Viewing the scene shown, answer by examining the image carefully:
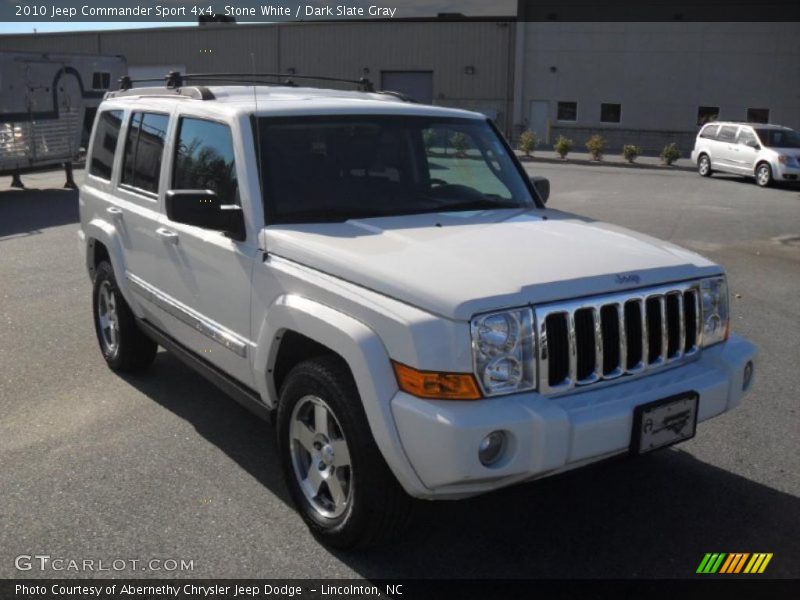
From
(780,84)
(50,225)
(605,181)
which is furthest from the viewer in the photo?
(780,84)

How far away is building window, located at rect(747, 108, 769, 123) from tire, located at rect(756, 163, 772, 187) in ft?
54.9

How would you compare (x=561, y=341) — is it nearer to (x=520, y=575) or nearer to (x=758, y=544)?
(x=520, y=575)

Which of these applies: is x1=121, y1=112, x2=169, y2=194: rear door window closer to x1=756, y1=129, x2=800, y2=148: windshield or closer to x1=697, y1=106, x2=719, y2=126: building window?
x1=756, y1=129, x2=800, y2=148: windshield

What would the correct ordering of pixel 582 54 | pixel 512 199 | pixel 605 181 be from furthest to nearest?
pixel 582 54
pixel 605 181
pixel 512 199

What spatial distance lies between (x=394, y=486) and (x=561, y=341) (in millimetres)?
884

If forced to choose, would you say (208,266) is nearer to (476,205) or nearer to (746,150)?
(476,205)

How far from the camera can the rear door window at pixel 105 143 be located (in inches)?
236

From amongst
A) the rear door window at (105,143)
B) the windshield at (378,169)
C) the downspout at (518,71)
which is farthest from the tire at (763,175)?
the rear door window at (105,143)

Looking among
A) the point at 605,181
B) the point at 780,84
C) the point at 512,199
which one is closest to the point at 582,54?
the point at 780,84

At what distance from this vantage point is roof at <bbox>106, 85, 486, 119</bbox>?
4512mm

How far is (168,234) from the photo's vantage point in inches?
193

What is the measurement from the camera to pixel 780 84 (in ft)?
126

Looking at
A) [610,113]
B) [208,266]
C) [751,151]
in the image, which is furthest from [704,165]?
[208,266]

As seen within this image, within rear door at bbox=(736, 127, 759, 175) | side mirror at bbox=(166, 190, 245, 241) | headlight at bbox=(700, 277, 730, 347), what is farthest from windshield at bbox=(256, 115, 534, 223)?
rear door at bbox=(736, 127, 759, 175)
